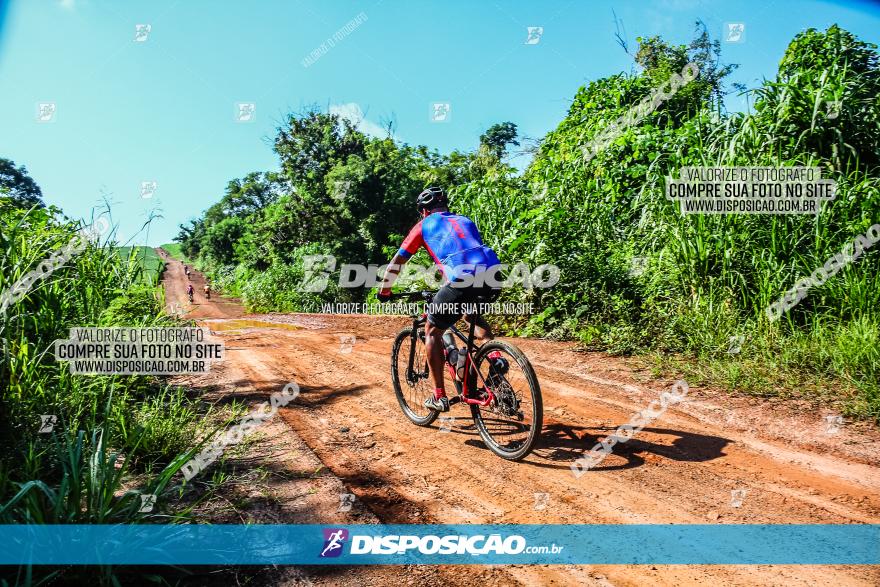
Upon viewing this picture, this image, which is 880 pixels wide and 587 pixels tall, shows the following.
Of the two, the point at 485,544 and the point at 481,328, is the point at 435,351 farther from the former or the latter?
the point at 485,544

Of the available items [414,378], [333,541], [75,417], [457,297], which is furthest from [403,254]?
[75,417]

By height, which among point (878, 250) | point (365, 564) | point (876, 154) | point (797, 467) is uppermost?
point (876, 154)

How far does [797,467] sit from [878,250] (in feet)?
12.1

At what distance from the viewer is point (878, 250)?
5793 millimetres

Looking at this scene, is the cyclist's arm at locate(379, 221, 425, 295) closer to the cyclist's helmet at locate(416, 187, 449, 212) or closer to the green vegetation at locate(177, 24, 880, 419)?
the cyclist's helmet at locate(416, 187, 449, 212)

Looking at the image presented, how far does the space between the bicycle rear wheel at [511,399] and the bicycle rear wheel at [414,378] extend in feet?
Result: 2.63

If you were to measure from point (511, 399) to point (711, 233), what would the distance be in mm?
4552

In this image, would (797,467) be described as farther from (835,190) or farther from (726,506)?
(835,190)

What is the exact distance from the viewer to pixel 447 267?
14.6 feet

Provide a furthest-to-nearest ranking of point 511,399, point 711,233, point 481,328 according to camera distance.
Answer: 1. point 711,233
2. point 481,328
3. point 511,399

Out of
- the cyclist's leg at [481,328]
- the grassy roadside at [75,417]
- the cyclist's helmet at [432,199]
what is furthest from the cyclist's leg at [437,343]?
the grassy roadside at [75,417]

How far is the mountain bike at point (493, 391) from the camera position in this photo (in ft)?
13.3

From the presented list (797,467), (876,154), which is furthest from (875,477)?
(876,154)

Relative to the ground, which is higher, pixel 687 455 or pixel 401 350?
pixel 401 350
